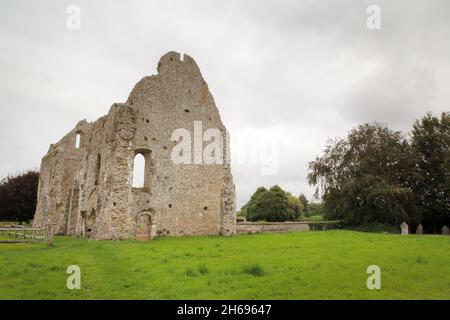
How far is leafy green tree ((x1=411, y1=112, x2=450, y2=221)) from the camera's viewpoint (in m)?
31.3

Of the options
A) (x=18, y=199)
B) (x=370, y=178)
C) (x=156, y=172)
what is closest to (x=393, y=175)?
(x=370, y=178)

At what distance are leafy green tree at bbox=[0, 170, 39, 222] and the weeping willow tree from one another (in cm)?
3393

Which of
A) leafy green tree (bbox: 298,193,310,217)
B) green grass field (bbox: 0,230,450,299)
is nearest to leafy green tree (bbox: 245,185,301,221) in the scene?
leafy green tree (bbox: 298,193,310,217)

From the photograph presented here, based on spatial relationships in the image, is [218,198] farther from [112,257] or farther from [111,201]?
[112,257]

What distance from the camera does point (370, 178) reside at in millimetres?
30281

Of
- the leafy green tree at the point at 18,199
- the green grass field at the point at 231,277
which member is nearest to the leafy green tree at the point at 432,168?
the green grass field at the point at 231,277

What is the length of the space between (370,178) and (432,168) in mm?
6916

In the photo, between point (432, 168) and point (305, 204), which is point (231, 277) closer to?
point (432, 168)

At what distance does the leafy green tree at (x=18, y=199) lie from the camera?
40703 millimetres

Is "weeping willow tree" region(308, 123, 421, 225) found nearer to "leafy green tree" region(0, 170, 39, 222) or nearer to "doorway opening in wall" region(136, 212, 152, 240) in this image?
"doorway opening in wall" region(136, 212, 152, 240)

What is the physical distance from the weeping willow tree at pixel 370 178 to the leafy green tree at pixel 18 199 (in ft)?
111

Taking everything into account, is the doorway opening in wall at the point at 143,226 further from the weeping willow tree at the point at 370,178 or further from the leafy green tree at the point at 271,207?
the leafy green tree at the point at 271,207

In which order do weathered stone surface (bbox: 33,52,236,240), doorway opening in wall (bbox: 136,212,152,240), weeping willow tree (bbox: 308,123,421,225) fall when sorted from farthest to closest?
weeping willow tree (bbox: 308,123,421,225) < doorway opening in wall (bbox: 136,212,152,240) < weathered stone surface (bbox: 33,52,236,240)

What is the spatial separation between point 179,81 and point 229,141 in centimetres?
588
